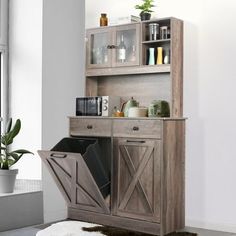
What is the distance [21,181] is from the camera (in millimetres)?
5562

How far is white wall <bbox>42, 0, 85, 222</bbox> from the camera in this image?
5551mm

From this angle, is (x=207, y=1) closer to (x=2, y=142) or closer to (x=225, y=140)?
(x=225, y=140)

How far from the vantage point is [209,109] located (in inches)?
196

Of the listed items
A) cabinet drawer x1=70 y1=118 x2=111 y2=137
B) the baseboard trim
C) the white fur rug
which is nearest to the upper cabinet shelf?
cabinet drawer x1=70 y1=118 x2=111 y2=137

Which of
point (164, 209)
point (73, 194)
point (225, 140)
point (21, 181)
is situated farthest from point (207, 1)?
point (21, 181)

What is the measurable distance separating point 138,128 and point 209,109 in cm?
83


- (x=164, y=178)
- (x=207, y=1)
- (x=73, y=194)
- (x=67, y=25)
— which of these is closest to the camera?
(x=164, y=178)

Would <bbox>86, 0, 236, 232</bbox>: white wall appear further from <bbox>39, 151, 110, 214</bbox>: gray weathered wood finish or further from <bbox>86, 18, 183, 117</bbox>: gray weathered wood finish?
<bbox>39, 151, 110, 214</bbox>: gray weathered wood finish

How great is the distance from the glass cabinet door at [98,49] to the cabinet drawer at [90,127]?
0.73m

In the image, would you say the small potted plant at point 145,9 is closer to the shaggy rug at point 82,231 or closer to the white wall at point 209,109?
the white wall at point 209,109

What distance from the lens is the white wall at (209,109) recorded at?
482 centimetres

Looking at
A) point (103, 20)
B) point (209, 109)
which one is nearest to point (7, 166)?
point (103, 20)

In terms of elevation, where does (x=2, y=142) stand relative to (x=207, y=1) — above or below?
below

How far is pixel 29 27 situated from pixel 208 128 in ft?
8.21
